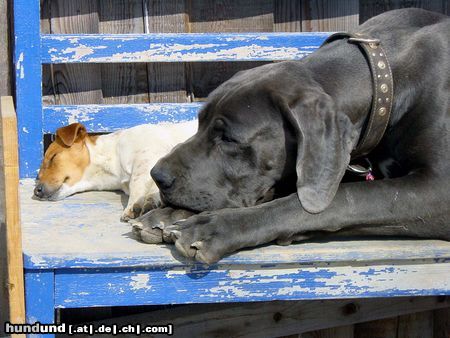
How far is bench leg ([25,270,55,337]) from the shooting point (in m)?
3.11

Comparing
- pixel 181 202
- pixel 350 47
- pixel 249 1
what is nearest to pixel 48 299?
pixel 181 202

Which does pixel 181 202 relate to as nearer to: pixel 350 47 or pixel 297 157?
pixel 297 157

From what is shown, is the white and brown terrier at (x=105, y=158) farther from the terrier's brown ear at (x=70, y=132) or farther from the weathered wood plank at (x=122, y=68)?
the weathered wood plank at (x=122, y=68)

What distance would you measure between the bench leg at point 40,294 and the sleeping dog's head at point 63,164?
3.60 ft

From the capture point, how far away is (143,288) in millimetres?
3158

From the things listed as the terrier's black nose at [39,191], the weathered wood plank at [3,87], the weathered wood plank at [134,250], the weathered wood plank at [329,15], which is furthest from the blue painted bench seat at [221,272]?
the weathered wood plank at [329,15]

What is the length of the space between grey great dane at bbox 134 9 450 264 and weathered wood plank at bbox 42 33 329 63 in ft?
3.66

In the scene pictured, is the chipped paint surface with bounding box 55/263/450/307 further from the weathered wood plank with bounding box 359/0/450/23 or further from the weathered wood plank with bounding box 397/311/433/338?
the weathered wood plank with bounding box 359/0/450/23

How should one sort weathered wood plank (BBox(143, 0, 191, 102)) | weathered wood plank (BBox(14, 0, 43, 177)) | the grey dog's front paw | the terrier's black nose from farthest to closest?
weathered wood plank (BBox(143, 0, 191, 102)) < weathered wood plank (BBox(14, 0, 43, 177)) < the terrier's black nose < the grey dog's front paw

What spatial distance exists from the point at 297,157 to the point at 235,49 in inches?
62.2

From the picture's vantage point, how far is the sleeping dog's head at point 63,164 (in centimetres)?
430

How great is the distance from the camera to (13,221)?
3631 millimetres

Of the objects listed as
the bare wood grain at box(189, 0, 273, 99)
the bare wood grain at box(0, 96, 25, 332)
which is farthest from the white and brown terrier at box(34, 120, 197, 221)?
the bare wood grain at box(0, 96, 25, 332)

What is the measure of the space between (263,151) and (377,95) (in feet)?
1.59
